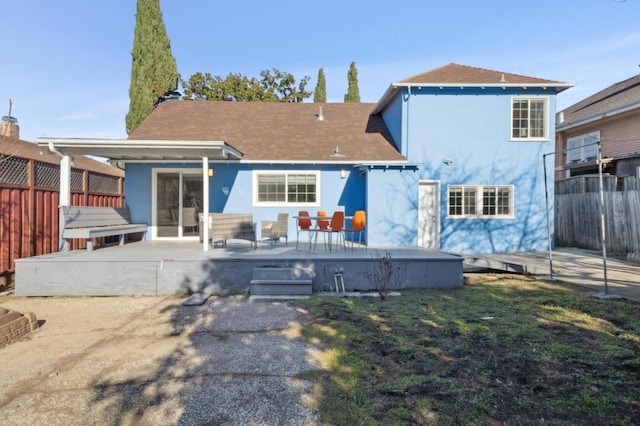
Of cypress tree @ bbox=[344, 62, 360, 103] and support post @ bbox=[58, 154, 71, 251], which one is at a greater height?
cypress tree @ bbox=[344, 62, 360, 103]

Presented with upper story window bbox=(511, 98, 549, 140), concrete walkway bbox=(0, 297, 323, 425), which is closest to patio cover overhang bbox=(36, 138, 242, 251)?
concrete walkway bbox=(0, 297, 323, 425)

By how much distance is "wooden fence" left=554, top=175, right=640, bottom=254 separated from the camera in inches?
460

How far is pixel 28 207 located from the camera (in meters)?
8.42

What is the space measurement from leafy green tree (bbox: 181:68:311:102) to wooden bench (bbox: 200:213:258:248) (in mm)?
20174

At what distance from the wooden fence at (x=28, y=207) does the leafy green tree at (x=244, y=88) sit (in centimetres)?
1841

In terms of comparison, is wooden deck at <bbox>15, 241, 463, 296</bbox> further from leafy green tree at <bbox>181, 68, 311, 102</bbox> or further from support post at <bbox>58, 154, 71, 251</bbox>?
leafy green tree at <bbox>181, 68, 311, 102</bbox>

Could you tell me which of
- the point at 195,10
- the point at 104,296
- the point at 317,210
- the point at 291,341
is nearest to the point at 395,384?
the point at 291,341

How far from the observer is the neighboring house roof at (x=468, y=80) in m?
11.8

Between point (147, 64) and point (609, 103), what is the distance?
21.5 meters

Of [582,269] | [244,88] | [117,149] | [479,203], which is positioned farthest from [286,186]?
[244,88]

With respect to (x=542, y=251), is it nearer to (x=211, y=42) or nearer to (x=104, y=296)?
(x=104, y=296)

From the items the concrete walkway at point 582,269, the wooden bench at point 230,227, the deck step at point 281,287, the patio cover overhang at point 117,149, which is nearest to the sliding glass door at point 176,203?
the patio cover overhang at point 117,149

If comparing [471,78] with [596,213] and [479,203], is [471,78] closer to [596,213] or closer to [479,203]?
[479,203]

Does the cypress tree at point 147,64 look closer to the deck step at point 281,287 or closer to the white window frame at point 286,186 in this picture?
the white window frame at point 286,186
